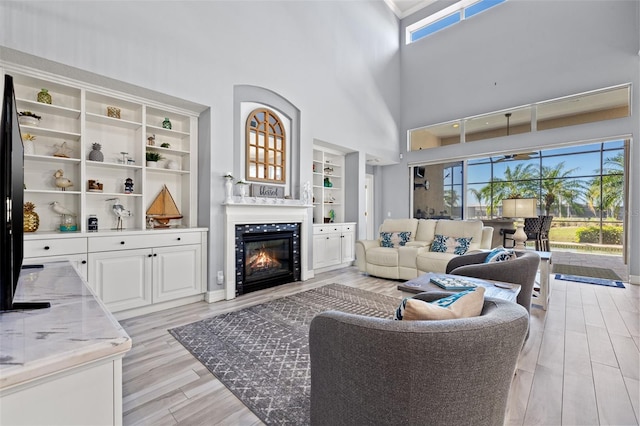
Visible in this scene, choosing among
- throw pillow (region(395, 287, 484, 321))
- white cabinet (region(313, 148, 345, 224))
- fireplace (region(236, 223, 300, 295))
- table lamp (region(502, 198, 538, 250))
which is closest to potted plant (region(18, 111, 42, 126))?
fireplace (region(236, 223, 300, 295))

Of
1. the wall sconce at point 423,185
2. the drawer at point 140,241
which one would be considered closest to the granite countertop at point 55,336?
the drawer at point 140,241

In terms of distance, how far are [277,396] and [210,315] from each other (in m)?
1.66

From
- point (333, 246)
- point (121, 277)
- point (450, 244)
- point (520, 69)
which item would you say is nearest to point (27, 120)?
point (121, 277)

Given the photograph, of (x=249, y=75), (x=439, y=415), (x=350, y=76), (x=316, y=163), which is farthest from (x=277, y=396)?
(x=350, y=76)

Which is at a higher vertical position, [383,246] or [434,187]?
[434,187]

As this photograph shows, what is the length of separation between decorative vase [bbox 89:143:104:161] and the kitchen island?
108 inches

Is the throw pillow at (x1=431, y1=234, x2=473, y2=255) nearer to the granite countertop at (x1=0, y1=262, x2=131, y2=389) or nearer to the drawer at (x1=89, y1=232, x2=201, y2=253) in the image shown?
the drawer at (x1=89, y1=232, x2=201, y2=253)

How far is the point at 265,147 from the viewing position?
175 inches

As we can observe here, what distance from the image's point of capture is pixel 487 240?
180 inches

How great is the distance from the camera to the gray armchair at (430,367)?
887 millimetres

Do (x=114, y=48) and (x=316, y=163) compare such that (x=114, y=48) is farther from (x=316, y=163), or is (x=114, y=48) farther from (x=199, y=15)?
(x=316, y=163)

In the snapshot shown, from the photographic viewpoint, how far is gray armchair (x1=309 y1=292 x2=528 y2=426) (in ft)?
2.91

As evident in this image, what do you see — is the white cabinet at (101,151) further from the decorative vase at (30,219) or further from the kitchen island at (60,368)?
the kitchen island at (60,368)

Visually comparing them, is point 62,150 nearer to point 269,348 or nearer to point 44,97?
point 44,97
